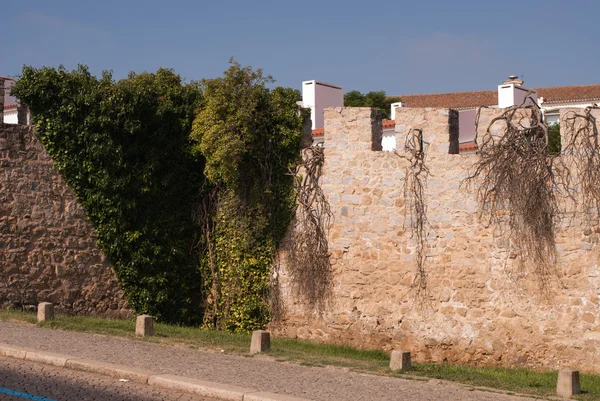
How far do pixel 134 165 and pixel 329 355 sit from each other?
17.0 feet

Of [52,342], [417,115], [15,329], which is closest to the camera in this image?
[52,342]

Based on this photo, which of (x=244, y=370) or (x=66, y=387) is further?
(x=244, y=370)

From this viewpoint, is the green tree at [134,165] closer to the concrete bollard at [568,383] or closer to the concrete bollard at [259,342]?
the concrete bollard at [259,342]

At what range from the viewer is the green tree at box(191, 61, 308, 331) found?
47.4 feet

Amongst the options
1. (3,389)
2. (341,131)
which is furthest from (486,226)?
(3,389)

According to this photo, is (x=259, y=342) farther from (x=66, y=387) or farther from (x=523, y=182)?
(x=523, y=182)

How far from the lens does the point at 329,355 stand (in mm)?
12648

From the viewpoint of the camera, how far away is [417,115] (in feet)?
44.0

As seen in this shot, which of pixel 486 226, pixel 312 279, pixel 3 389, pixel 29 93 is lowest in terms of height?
pixel 3 389

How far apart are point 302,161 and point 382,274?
2.52 m

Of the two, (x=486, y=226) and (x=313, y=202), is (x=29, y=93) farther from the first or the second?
(x=486, y=226)

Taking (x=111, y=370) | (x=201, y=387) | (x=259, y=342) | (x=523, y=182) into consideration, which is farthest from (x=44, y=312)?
(x=523, y=182)

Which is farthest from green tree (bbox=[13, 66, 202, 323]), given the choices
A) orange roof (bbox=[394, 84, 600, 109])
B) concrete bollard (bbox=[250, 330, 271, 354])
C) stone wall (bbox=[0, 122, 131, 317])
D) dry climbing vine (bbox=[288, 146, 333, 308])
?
orange roof (bbox=[394, 84, 600, 109])

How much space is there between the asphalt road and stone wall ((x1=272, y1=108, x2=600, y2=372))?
5.67 meters
